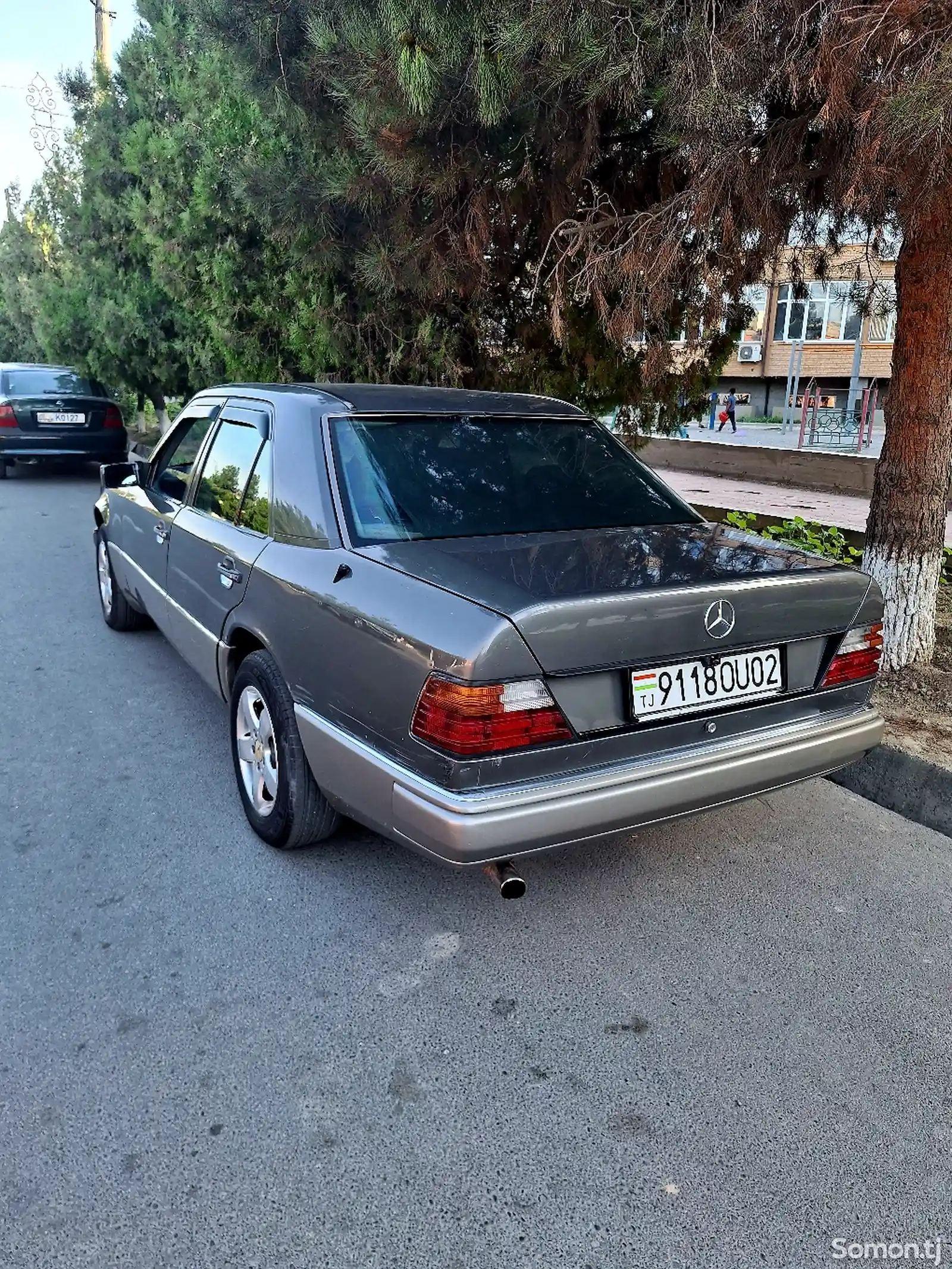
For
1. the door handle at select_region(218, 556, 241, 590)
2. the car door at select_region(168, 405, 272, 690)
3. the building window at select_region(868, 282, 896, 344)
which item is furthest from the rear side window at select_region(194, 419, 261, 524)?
the building window at select_region(868, 282, 896, 344)

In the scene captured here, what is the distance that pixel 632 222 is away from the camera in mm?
4770

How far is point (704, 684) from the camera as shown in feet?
8.87

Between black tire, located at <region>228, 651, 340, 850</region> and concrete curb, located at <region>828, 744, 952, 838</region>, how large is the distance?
2.08 metres

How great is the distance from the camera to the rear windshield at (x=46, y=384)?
13.0 meters

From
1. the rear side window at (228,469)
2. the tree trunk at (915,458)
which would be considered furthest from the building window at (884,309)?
the rear side window at (228,469)

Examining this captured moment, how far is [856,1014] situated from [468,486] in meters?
2.00

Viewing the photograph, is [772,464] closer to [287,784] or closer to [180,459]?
[180,459]

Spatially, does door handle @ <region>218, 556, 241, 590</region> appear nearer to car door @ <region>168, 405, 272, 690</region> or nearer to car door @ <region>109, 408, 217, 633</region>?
car door @ <region>168, 405, 272, 690</region>

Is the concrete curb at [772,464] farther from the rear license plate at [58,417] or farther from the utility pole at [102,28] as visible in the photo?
the utility pole at [102,28]

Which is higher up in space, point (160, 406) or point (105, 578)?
point (160, 406)

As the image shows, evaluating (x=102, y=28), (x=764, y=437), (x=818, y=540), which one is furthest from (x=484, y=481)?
(x=764, y=437)

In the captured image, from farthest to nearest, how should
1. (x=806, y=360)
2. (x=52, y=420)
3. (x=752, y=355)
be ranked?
(x=752, y=355)
(x=806, y=360)
(x=52, y=420)

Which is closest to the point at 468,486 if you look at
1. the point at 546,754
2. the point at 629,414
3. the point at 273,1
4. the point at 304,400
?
the point at 304,400

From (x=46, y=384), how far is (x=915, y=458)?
39.7ft
